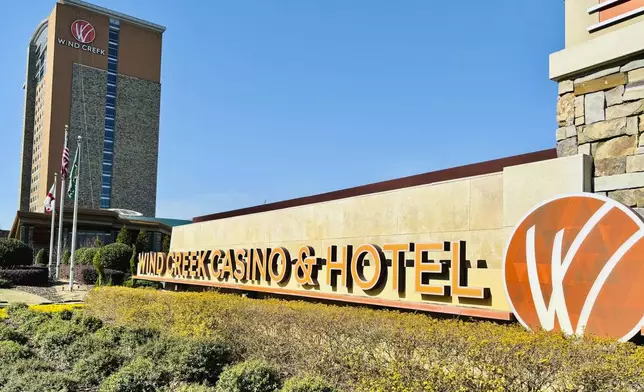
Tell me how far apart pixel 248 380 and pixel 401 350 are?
1827 mm

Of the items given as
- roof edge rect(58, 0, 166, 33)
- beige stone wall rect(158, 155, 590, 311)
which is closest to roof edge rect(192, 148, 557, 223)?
beige stone wall rect(158, 155, 590, 311)

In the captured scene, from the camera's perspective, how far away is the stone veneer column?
20.3 feet

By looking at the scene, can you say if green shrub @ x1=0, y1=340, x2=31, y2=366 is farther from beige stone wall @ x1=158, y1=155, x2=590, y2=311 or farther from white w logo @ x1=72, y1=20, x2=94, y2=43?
white w logo @ x1=72, y1=20, x2=94, y2=43

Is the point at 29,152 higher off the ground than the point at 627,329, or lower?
higher

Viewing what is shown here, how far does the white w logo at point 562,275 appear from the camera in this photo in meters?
5.96

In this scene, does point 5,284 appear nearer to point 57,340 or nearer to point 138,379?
point 57,340

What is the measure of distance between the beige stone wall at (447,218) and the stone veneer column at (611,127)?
26 cm

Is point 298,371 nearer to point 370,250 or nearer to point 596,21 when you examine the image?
point 370,250

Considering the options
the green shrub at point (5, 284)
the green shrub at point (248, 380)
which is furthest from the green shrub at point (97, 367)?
the green shrub at point (5, 284)

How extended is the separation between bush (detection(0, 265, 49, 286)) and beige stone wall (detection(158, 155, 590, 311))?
2239 cm

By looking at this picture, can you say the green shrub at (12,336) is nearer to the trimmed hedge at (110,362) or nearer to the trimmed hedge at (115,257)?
the trimmed hedge at (110,362)

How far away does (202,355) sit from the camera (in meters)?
7.76

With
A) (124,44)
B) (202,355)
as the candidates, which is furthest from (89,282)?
(124,44)

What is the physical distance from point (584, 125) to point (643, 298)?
2295mm
